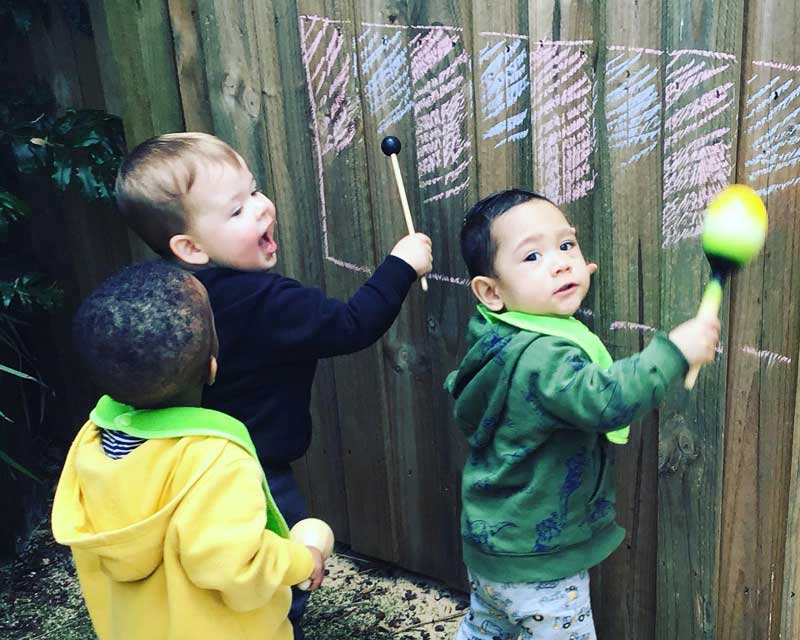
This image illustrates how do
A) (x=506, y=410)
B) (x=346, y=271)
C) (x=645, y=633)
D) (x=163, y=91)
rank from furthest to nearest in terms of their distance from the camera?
(x=163, y=91) → (x=346, y=271) → (x=645, y=633) → (x=506, y=410)

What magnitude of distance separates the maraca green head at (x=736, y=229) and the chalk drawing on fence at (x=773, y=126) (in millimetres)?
209

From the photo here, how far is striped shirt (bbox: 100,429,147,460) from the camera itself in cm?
166

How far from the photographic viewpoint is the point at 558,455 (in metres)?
1.84

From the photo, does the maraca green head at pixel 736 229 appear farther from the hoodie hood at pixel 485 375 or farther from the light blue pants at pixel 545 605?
the light blue pants at pixel 545 605

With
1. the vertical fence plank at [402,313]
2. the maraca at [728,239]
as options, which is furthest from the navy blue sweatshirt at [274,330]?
the maraca at [728,239]

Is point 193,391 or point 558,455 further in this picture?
point 558,455

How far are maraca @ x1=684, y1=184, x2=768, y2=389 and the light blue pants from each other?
59 cm

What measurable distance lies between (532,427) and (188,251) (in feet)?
2.88

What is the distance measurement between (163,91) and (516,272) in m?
1.63

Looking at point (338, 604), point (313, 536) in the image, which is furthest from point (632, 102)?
point (338, 604)

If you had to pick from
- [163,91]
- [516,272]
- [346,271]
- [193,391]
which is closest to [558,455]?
[516,272]

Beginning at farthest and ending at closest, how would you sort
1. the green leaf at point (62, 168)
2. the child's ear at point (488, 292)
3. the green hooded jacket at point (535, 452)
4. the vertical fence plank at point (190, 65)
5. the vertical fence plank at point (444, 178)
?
the green leaf at point (62, 168)
the vertical fence plank at point (190, 65)
the vertical fence plank at point (444, 178)
the child's ear at point (488, 292)
the green hooded jacket at point (535, 452)

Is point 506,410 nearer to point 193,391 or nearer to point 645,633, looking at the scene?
point 193,391

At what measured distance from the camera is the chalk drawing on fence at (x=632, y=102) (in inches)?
75.4
